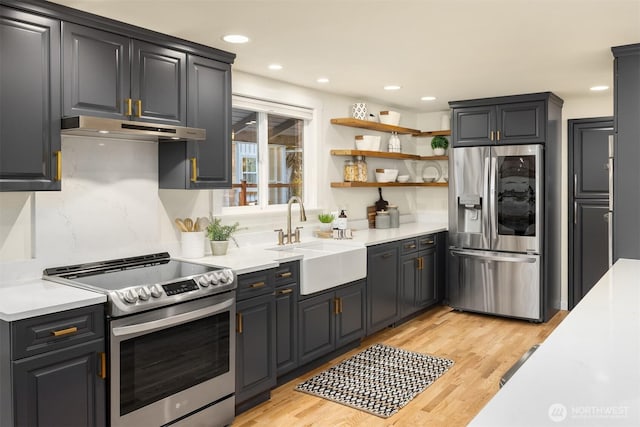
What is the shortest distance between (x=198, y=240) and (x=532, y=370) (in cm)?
260

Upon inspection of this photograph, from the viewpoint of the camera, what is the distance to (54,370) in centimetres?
226

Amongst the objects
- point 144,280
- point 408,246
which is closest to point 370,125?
point 408,246

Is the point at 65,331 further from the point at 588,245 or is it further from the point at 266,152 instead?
the point at 588,245

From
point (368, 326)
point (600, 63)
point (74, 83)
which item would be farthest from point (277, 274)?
point (600, 63)

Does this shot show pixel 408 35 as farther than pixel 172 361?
Yes

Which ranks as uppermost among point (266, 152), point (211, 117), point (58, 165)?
point (211, 117)

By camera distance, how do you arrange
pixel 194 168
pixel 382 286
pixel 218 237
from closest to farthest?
1. pixel 194 168
2. pixel 218 237
3. pixel 382 286

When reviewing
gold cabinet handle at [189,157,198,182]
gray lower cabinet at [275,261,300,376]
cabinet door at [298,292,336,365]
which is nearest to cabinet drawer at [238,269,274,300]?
gray lower cabinet at [275,261,300,376]

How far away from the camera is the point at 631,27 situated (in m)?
3.03

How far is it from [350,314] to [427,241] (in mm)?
1583

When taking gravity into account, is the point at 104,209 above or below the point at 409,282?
above

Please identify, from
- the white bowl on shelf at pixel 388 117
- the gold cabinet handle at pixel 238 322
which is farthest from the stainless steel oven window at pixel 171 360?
the white bowl on shelf at pixel 388 117

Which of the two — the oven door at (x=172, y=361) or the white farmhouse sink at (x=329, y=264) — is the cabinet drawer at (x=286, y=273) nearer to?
the white farmhouse sink at (x=329, y=264)

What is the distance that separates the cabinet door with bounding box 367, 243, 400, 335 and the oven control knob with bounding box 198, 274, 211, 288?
188 cm
